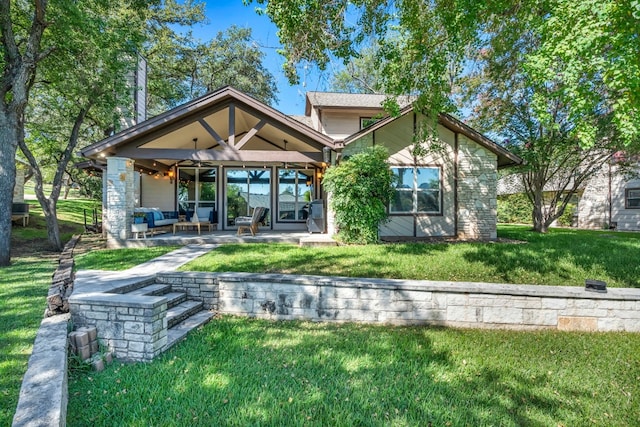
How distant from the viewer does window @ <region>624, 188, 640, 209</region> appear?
55.1 ft

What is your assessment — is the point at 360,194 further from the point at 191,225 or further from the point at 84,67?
the point at 84,67

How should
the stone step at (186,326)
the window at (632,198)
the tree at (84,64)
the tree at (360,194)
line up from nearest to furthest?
1. the stone step at (186,326)
2. the tree at (360,194)
3. the tree at (84,64)
4. the window at (632,198)

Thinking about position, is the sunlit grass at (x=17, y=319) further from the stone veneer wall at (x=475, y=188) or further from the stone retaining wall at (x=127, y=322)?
the stone veneer wall at (x=475, y=188)

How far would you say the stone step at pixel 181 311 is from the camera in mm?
4113

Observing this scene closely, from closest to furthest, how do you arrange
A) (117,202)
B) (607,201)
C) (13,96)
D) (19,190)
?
(13,96) < (117,202) < (19,190) < (607,201)

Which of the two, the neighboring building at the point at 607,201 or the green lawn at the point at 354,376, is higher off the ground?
the neighboring building at the point at 607,201

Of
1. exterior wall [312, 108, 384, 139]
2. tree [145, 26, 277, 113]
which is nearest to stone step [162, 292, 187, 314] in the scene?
exterior wall [312, 108, 384, 139]

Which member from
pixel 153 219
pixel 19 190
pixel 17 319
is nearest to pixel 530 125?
pixel 153 219

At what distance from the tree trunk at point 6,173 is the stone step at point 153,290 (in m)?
5.65

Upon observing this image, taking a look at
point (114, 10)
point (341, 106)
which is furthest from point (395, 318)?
point (114, 10)

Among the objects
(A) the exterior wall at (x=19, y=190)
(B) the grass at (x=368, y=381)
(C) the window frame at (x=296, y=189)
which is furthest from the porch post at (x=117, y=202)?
(A) the exterior wall at (x=19, y=190)

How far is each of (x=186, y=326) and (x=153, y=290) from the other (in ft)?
2.90

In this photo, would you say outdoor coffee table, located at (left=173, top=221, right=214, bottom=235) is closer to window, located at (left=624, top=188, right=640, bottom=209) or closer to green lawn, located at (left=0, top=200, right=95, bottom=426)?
green lawn, located at (left=0, top=200, right=95, bottom=426)

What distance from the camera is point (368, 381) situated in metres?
3.05
